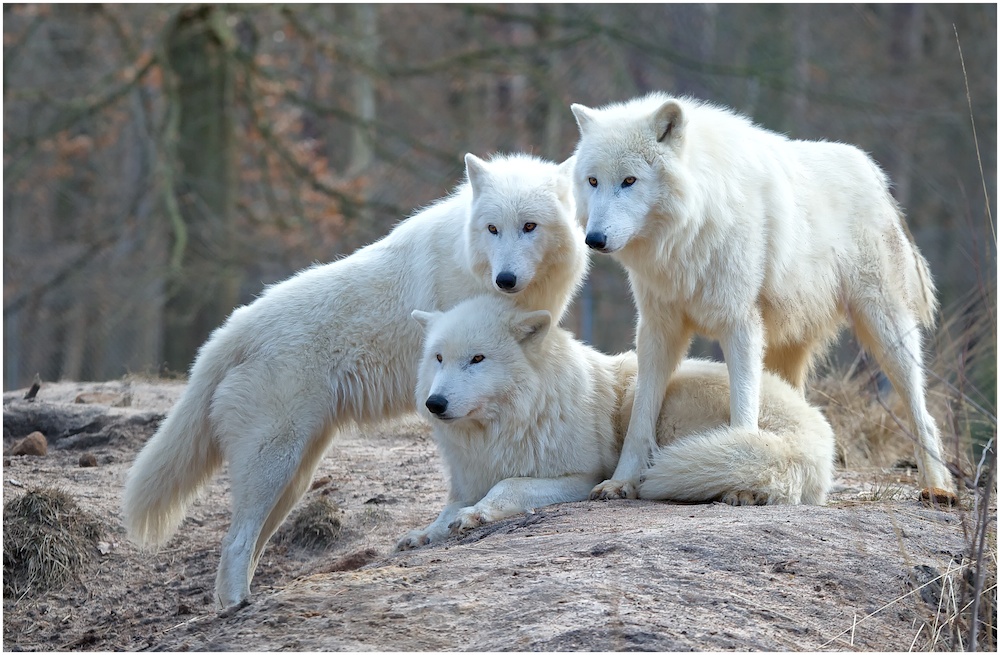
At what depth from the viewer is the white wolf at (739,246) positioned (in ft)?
14.6

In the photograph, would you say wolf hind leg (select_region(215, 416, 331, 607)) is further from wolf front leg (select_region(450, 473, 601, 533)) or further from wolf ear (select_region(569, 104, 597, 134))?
wolf ear (select_region(569, 104, 597, 134))

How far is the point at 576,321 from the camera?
17156 millimetres

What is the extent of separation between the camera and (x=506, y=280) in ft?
15.2

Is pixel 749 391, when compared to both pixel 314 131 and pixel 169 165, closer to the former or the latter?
pixel 169 165

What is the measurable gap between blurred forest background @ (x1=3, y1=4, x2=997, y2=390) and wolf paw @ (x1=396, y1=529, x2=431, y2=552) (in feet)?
14.3

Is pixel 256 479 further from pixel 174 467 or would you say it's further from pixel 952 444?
pixel 952 444

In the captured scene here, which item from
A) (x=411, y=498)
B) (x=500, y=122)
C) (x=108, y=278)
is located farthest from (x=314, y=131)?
(x=411, y=498)

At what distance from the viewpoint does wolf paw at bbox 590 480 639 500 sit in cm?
470

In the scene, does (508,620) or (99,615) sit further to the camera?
(99,615)

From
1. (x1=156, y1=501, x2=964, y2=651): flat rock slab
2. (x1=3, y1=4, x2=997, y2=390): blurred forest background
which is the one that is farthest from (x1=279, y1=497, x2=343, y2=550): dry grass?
(x1=3, y1=4, x2=997, y2=390): blurred forest background

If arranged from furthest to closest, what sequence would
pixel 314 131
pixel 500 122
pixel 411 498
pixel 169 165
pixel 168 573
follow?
pixel 314 131
pixel 500 122
pixel 169 165
pixel 411 498
pixel 168 573

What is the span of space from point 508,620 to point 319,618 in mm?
630

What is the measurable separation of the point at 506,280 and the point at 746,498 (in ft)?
4.68

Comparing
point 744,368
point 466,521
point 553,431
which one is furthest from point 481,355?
point 744,368
